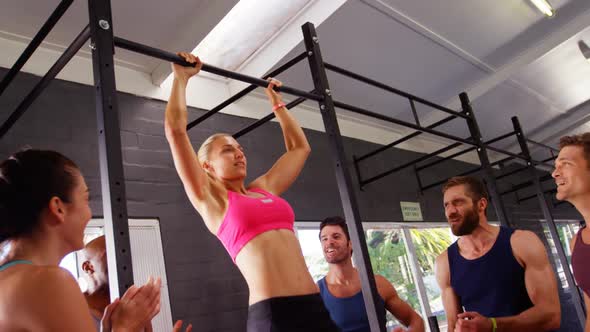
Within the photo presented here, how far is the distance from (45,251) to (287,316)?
0.97 meters

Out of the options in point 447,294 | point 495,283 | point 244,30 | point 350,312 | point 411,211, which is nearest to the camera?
point 495,283

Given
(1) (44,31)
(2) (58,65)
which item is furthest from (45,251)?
(1) (44,31)

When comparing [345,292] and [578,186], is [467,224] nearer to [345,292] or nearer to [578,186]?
[578,186]

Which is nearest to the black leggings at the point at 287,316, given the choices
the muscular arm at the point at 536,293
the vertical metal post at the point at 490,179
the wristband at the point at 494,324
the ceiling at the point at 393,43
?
the wristband at the point at 494,324

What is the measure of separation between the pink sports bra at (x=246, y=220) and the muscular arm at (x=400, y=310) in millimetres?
1426

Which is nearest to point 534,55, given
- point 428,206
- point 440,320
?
point 428,206

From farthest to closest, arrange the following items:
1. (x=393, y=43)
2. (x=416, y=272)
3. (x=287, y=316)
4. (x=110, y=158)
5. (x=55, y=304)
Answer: (x=416, y=272) → (x=393, y=43) → (x=287, y=316) → (x=110, y=158) → (x=55, y=304)

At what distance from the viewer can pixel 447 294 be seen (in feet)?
9.32

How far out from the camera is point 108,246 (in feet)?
4.86

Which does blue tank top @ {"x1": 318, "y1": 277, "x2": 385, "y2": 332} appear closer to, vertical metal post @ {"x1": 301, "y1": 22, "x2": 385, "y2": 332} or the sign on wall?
vertical metal post @ {"x1": 301, "y1": 22, "x2": 385, "y2": 332}

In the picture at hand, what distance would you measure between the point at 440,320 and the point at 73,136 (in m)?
5.29

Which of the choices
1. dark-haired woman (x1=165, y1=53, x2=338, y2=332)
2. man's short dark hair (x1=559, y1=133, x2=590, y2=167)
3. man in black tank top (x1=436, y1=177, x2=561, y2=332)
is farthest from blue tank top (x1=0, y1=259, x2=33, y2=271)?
man's short dark hair (x1=559, y1=133, x2=590, y2=167)

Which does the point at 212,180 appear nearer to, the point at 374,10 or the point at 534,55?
the point at 374,10

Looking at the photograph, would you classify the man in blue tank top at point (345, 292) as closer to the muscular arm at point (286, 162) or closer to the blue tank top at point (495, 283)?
the blue tank top at point (495, 283)
